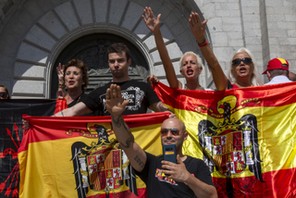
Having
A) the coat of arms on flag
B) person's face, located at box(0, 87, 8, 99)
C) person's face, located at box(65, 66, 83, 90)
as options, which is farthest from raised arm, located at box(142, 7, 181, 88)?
person's face, located at box(0, 87, 8, 99)

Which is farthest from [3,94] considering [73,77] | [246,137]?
[246,137]

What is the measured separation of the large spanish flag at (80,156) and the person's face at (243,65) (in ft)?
3.26

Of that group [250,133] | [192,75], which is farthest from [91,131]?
[250,133]

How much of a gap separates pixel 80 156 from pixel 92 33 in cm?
802

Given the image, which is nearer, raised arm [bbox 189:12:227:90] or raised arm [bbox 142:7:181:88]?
raised arm [bbox 189:12:227:90]

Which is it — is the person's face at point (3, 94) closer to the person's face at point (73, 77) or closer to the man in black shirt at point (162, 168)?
the person's face at point (73, 77)

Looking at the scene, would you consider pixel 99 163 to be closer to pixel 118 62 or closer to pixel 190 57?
pixel 118 62

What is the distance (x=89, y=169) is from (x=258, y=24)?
306 inches

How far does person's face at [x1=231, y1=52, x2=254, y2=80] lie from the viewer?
555 centimetres

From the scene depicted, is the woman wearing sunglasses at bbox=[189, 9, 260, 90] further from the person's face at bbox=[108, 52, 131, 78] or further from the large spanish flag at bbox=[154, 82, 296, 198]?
the person's face at bbox=[108, 52, 131, 78]

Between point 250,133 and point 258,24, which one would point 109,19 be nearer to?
point 258,24

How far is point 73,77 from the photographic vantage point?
19.8ft

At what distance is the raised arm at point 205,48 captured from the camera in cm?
505

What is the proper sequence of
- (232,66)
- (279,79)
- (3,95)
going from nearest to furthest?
(232,66) < (279,79) < (3,95)
